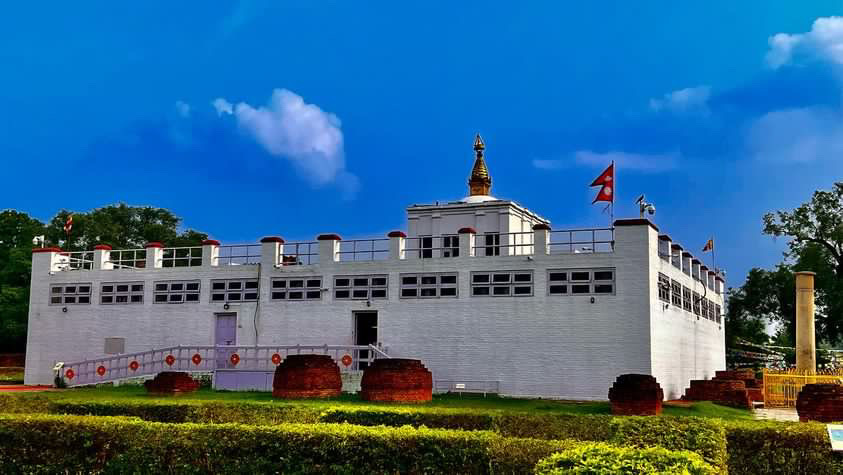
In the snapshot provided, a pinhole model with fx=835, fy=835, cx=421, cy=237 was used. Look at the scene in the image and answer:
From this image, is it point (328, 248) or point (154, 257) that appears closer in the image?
point (328, 248)

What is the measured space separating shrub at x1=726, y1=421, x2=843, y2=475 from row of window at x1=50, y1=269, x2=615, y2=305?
49.4 ft

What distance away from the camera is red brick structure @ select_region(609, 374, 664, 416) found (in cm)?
2391

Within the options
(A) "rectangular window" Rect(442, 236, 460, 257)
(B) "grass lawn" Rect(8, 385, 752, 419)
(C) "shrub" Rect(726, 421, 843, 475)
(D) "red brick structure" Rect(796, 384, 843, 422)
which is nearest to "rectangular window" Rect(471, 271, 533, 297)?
(A) "rectangular window" Rect(442, 236, 460, 257)

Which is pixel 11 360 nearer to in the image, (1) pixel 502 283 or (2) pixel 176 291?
(2) pixel 176 291

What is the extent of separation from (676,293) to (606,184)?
5.78m

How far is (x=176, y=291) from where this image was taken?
35.4m

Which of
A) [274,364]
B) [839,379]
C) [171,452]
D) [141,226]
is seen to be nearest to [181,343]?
[274,364]

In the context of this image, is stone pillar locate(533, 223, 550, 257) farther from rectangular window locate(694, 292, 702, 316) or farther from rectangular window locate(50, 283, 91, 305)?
rectangular window locate(50, 283, 91, 305)

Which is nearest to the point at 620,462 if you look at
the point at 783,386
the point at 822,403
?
the point at 822,403

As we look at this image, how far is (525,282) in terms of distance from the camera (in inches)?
1178

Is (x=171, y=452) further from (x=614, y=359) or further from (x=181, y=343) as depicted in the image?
(x=181, y=343)

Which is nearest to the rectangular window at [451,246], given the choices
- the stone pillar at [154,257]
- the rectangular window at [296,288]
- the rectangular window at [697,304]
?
the rectangular window at [296,288]

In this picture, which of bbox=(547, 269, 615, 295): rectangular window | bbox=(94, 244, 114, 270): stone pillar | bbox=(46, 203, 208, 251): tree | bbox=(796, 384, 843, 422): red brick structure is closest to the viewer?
bbox=(796, 384, 843, 422): red brick structure

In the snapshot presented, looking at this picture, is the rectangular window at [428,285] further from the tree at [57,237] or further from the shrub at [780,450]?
Result: the tree at [57,237]
